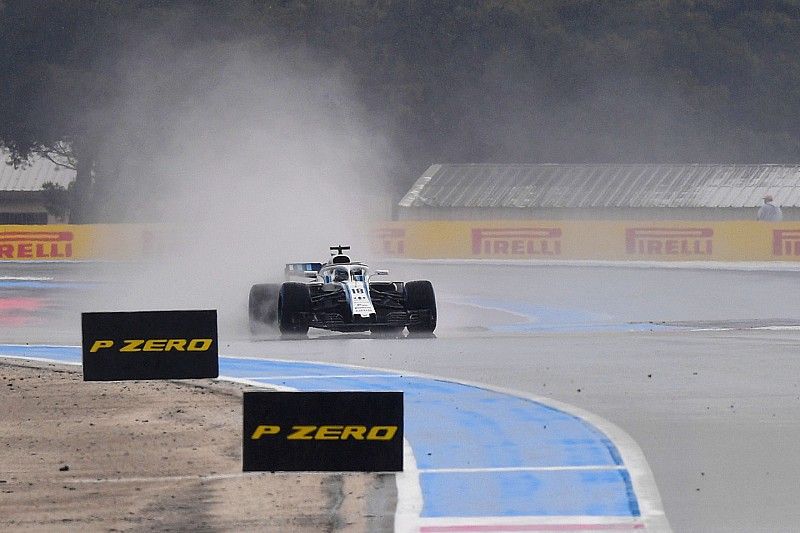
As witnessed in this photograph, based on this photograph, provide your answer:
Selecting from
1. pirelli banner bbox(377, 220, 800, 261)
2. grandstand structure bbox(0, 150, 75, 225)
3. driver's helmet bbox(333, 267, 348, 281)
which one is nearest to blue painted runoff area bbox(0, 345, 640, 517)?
driver's helmet bbox(333, 267, 348, 281)

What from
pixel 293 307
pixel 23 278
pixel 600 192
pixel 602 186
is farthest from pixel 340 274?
pixel 602 186

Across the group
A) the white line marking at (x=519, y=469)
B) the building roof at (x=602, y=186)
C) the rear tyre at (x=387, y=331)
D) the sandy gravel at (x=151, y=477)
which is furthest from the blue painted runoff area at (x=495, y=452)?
the building roof at (x=602, y=186)

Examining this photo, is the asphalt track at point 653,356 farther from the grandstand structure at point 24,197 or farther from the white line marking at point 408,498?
the grandstand structure at point 24,197

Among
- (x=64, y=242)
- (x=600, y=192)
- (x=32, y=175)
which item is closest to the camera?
(x=64, y=242)

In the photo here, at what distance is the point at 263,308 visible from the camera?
67.8ft

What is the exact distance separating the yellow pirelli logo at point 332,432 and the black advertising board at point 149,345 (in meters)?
5.05

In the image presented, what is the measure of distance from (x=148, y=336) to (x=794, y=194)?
47909mm

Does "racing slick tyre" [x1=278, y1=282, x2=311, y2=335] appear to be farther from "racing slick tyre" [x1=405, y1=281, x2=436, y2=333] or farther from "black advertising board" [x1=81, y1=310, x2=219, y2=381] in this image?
"black advertising board" [x1=81, y1=310, x2=219, y2=381]

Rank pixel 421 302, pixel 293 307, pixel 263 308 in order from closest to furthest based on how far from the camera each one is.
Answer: pixel 293 307, pixel 421 302, pixel 263 308

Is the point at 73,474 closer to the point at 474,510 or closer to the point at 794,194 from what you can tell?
the point at 474,510

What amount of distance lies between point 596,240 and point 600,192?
1853 centimetres

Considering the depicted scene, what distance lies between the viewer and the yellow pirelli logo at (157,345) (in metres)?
13.9

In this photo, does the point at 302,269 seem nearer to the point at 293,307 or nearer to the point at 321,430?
the point at 293,307

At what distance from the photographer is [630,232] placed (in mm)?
43688
